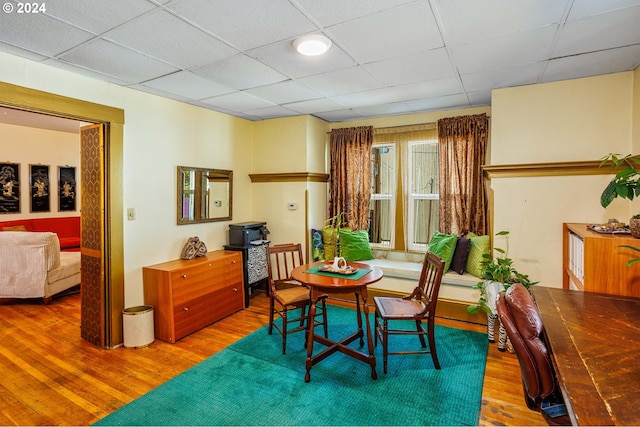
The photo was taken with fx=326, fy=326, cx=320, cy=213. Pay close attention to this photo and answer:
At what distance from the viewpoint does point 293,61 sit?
254cm

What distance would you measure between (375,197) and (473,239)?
1403mm

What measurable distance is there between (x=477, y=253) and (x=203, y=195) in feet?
10.5

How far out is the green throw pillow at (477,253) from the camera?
346 cm

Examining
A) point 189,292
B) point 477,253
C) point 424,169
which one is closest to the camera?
point 189,292

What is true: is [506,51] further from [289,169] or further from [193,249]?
[193,249]

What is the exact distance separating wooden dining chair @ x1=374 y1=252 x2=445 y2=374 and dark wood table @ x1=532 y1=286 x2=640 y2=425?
0.77m

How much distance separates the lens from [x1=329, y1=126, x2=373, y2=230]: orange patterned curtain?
14.5ft

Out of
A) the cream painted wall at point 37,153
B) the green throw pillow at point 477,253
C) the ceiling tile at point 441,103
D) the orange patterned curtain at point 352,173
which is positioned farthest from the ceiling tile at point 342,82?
the cream painted wall at point 37,153

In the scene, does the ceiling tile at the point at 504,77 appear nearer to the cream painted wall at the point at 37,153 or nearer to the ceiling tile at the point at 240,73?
the ceiling tile at the point at 240,73

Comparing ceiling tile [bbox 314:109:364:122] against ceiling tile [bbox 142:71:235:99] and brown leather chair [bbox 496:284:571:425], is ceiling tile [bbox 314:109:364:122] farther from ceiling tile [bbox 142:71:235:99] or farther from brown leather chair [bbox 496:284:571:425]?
brown leather chair [bbox 496:284:571:425]

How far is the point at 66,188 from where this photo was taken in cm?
600

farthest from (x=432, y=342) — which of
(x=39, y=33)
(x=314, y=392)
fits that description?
(x=39, y=33)

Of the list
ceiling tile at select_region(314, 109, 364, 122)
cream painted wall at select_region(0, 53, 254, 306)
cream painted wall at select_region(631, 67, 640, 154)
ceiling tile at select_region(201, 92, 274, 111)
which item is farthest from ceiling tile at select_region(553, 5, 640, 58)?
cream painted wall at select_region(0, 53, 254, 306)

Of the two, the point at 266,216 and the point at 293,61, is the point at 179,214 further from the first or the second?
the point at 293,61
